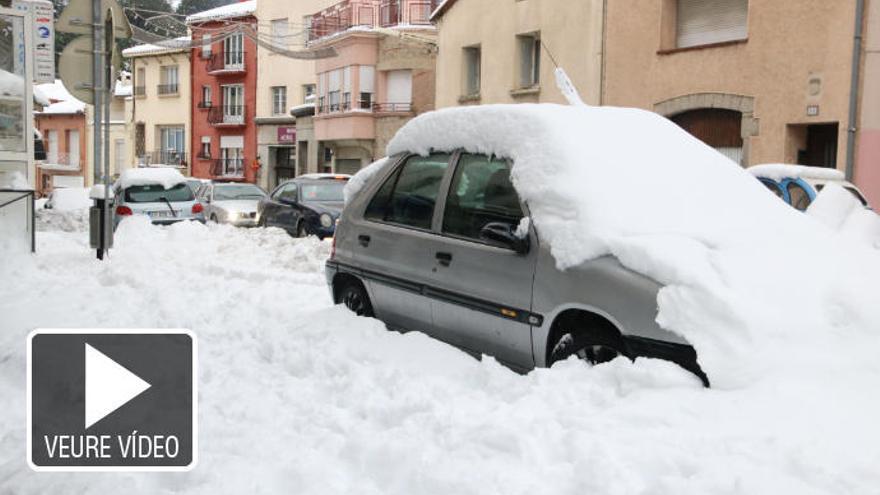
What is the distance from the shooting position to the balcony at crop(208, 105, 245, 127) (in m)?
50.2

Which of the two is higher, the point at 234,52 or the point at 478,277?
the point at 234,52

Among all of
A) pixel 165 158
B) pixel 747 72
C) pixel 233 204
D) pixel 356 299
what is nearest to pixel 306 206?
pixel 233 204

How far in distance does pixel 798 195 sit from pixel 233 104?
4255 centimetres

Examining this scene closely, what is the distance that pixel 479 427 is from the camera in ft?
13.1

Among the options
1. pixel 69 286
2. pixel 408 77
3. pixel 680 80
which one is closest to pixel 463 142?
pixel 69 286

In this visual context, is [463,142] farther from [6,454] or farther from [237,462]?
[6,454]

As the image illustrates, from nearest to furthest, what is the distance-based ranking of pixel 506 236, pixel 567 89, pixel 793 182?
pixel 506 236 < pixel 567 89 < pixel 793 182

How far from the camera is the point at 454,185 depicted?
5785 mm

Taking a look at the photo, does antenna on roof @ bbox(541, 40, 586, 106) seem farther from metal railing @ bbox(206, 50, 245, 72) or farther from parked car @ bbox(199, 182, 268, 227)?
metal railing @ bbox(206, 50, 245, 72)

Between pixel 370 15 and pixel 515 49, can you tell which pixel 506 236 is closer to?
pixel 515 49

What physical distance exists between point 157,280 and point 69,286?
3.41 feet

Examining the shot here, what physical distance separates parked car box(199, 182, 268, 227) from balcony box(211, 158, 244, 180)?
2708 centimetres

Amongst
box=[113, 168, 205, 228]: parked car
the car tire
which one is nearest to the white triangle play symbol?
the car tire

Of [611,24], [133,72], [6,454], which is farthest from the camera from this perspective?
[133,72]
